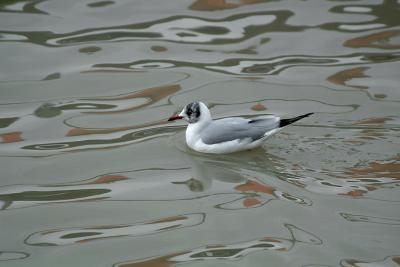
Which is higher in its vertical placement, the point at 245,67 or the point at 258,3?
the point at 258,3

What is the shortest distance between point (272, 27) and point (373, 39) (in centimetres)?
140

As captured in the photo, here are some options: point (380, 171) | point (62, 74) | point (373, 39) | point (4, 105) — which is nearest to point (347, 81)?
point (373, 39)

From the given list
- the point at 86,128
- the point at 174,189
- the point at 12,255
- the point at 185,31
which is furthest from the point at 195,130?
the point at 185,31

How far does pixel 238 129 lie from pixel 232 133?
8cm

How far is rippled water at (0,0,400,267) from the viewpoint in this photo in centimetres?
594

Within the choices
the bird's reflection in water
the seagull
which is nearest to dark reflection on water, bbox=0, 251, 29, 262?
the bird's reflection in water

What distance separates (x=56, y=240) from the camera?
6023 millimetres

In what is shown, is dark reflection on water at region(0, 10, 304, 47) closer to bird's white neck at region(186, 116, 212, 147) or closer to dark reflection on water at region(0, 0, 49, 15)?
dark reflection on water at region(0, 0, 49, 15)

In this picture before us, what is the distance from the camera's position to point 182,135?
823cm

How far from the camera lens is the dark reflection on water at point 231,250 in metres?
5.68

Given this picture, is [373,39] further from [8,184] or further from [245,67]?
[8,184]

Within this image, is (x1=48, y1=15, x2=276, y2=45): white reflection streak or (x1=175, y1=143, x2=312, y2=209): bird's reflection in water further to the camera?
(x1=48, y1=15, x2=276, y2=45): white reflection streak

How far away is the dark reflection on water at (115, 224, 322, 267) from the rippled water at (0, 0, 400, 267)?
0.02 metres

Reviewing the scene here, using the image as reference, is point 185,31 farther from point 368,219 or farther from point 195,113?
point 368,219
